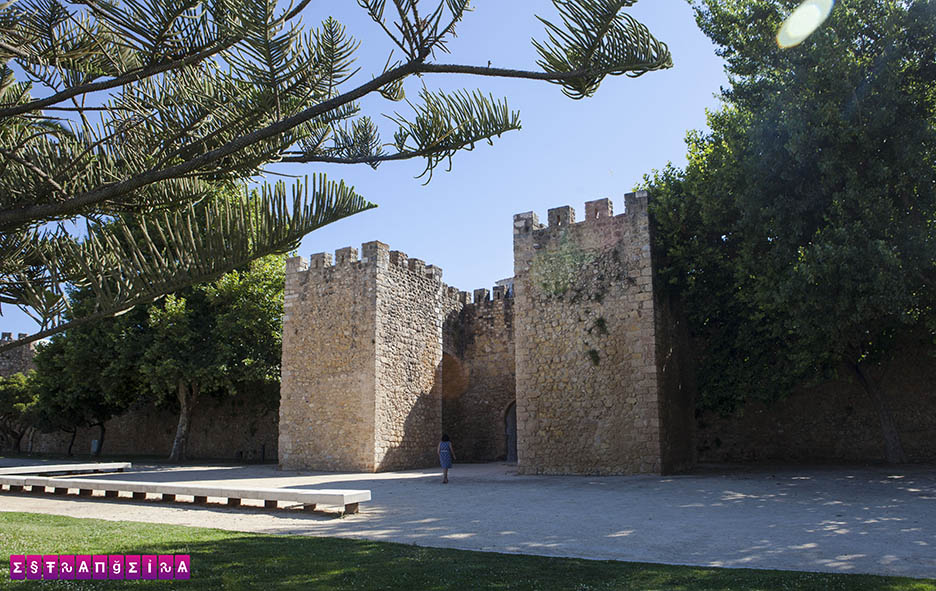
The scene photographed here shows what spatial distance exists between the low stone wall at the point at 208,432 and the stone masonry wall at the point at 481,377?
20.7ft

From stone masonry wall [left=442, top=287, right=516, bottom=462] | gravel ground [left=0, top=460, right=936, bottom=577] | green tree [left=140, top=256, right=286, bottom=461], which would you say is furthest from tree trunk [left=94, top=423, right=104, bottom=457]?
gravel ground [left=0, top=460, right=936, bottom=577]

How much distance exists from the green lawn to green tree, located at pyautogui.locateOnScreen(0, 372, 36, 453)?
23174 mm

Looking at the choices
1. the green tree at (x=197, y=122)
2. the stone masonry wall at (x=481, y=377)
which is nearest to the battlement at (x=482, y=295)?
the stone masonry wall at (x=481, y=377)

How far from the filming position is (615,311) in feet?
44.5

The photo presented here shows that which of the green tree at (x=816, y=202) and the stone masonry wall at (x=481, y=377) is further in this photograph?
the stone masonry wall at (x=481, y=377)

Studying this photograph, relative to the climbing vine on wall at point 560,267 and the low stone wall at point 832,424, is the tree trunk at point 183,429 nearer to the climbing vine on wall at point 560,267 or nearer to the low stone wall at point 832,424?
the climbing vine on wall at point 560,267

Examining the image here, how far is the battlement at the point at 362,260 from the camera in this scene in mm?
16938

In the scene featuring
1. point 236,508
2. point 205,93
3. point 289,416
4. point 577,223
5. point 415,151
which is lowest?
point 236,508

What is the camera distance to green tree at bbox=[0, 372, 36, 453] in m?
26.0

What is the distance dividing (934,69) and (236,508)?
43.2 feet

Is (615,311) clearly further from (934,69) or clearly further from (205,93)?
(205,93)

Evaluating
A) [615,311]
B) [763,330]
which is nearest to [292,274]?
[615,311]

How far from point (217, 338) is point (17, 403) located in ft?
40.3

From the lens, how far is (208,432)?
2367 centimetres
